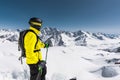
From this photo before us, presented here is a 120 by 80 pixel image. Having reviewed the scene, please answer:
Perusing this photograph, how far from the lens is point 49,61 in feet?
61.8

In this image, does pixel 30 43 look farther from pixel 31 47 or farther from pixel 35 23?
pixel 35 23

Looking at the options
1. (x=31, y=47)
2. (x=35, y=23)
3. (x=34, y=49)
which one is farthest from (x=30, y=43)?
(x=35, y=23)

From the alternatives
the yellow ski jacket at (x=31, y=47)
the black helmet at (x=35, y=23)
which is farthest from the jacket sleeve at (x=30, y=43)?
the black helmet at (x=35, y=23)

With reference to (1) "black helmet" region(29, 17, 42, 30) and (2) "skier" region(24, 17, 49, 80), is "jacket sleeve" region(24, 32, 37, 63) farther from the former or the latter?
(1) "black helmet" region(29, 17, 42, 30)

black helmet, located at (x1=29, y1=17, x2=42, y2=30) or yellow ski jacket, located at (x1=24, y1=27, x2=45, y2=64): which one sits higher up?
black helmet, located at (x1=29, y1=17, x2=42, y2=30)

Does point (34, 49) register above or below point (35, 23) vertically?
below

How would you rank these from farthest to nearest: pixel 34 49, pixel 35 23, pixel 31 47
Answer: pixel 35 23, pixel 34 49, pixel 31 47

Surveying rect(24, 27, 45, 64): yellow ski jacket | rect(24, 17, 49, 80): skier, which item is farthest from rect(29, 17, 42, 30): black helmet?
rect(24, 27, 45, 64): yellow ski jacket

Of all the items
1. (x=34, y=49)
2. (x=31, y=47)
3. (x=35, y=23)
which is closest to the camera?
(x=31, y=47)

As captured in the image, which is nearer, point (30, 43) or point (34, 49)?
point (30, 43)

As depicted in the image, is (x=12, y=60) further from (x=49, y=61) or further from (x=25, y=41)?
(x=25, y=41)

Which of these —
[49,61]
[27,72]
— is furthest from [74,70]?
[27,72]

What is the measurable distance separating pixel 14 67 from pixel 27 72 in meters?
1.13

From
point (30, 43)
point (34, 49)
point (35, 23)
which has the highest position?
point (35, 23)
